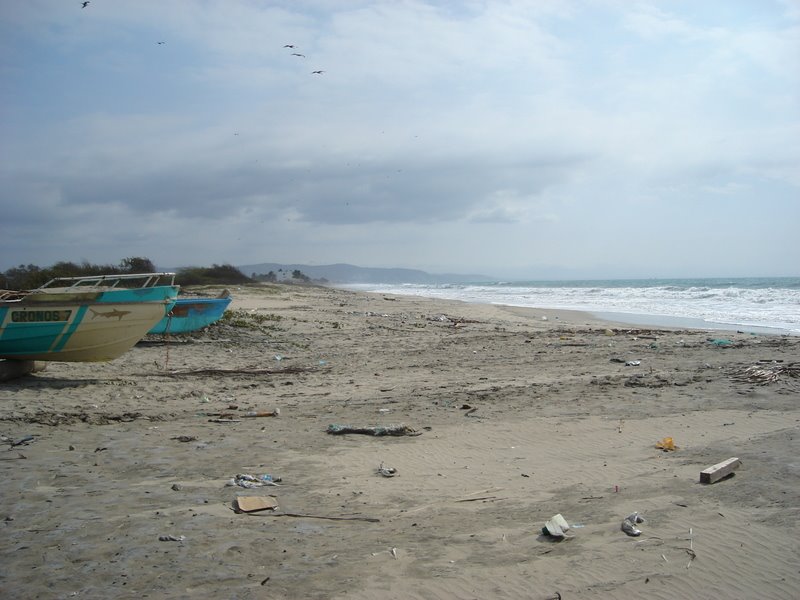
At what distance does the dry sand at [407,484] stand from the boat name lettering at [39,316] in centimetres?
94

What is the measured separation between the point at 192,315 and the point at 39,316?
4.88 meters

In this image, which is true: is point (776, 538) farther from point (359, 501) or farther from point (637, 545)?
point (359, 501)

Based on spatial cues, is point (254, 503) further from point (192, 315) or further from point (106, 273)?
point (106, 273)

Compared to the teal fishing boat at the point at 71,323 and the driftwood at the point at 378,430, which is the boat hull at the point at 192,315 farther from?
the driftwood at the point at 378,430

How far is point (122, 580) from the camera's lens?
3.46m

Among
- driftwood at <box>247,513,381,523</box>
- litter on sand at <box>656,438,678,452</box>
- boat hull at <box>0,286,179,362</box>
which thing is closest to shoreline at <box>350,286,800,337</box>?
litter on sand at <box>656,438,678,452</box>

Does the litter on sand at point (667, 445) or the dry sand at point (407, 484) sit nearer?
the dry sand at point (407, 484)

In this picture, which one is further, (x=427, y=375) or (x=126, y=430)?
(x=427, y=375)

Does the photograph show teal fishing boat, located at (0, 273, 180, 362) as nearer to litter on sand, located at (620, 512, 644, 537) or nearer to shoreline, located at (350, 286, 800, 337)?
litter on sand, located at (620, 512, 644, 537)

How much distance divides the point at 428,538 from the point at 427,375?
246 inches

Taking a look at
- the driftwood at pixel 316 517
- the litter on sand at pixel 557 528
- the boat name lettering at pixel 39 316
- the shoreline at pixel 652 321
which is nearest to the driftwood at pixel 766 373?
the litter on sand at pixel 557 528

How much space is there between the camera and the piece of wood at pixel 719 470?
4.74m

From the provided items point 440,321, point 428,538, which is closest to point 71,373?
point 428,538

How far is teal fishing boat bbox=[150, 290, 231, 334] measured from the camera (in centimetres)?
1374
